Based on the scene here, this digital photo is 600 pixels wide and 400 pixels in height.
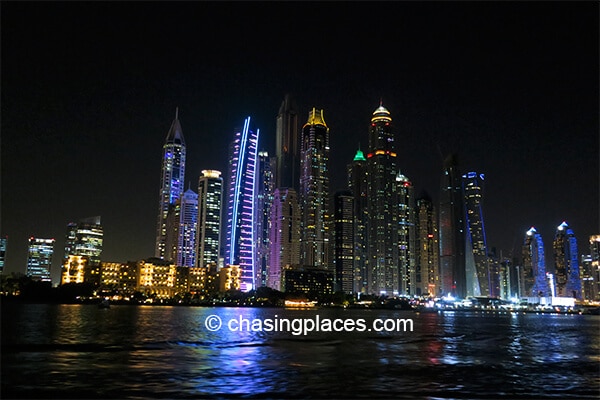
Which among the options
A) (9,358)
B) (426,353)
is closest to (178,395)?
(9,358)

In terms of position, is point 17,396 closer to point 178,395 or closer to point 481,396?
point 178,395

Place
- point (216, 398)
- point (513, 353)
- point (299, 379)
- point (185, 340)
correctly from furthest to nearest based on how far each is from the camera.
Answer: point (185, 340), point (513, 353), point (299, 379), point (216, 398)

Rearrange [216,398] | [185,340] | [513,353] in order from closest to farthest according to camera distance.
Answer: [216,398] → [513,353] → [185,340]

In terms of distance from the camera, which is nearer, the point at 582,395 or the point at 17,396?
the point at 17,396

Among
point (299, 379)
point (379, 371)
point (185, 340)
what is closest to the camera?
point (299, 379)

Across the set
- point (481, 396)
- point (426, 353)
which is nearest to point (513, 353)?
point (426, 353)

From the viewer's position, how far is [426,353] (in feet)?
167

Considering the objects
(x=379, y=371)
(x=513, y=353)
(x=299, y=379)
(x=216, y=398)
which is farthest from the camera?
(x=513, y=353)

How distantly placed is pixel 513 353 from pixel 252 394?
3511cm

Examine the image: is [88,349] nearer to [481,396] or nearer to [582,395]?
[481,396]

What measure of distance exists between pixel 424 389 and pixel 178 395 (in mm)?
13759

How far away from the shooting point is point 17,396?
28.1m

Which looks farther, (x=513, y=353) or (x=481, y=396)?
(x=513, y=353)

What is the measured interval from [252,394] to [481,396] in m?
12.5
